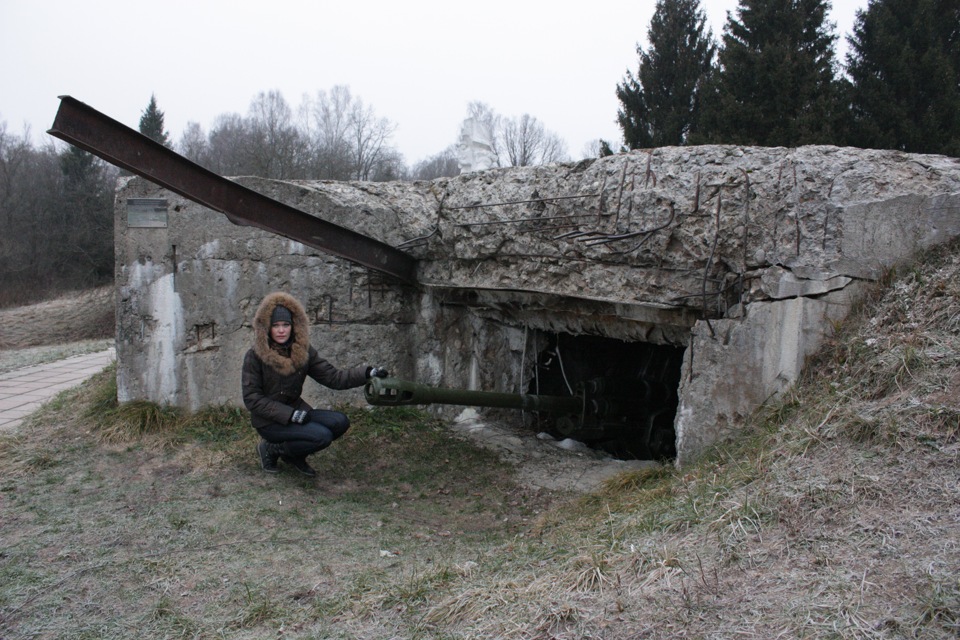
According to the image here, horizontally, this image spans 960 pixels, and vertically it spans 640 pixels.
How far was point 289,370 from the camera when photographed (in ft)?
15.5

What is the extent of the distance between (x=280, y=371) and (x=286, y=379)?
0.32ft

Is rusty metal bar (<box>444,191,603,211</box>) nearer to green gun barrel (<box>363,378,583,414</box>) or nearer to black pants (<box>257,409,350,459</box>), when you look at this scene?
green gun barrel (<box>363,378,583,414</box>)

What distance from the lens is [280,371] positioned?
4695 mm

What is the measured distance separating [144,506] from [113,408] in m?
1.79

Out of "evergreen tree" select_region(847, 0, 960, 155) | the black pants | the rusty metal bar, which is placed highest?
"evergreen tree" select_region(847, 0, 960, 155)

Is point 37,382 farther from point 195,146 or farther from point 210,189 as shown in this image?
point 195,146

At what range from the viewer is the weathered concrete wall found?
4051 millimetres

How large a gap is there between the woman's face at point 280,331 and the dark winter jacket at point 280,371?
0.11ft

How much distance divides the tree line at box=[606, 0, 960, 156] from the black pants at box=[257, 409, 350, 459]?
382 inches

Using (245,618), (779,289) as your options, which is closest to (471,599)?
(245,618)

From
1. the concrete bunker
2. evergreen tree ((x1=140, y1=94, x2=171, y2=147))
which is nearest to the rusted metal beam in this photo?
the concrete bunker

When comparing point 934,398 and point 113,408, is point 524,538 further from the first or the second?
point 113,408

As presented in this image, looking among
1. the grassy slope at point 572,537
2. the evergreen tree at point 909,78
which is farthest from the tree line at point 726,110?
the grassy slope at point 572,537

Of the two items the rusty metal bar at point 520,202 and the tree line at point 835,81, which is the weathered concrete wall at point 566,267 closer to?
the rusty metal bar at point 520,202
